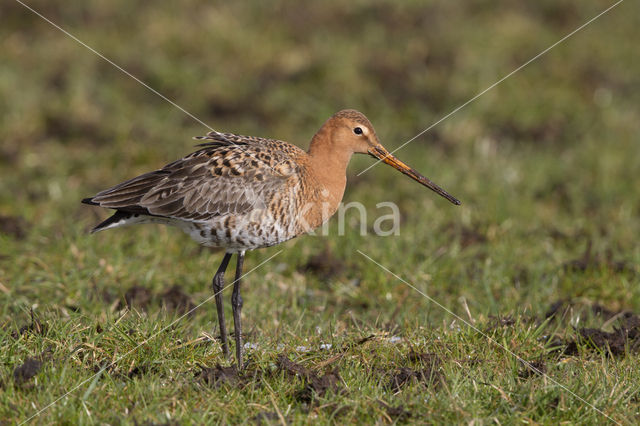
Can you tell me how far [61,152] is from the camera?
31.2 feet

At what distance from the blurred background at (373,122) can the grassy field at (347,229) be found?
0.03m

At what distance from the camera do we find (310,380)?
4.57 m

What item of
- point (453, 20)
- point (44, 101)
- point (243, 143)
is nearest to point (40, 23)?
point (44, 101)

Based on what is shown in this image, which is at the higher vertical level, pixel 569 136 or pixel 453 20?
pixel 453 20

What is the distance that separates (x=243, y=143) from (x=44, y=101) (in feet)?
17.8

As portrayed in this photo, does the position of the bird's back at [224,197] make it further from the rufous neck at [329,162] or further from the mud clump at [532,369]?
the mud clump at [532,369]

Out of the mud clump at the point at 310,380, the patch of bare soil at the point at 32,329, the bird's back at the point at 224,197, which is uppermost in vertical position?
the bird's back at the point at 224,197

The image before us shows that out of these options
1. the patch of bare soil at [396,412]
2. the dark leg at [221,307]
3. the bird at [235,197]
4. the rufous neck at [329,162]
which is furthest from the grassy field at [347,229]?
the rufous neck at [329,162]

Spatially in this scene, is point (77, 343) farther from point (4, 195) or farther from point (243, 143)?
point (4, 195)

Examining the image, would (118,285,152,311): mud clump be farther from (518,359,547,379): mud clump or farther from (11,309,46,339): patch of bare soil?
(518,359,547,379): mud clump

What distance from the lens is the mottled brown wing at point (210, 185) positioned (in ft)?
18.4

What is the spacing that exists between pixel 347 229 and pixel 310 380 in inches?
130

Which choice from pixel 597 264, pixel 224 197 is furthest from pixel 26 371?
pixel 597 264

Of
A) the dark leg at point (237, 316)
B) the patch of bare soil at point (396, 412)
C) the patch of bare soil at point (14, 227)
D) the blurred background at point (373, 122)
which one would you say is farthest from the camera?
the patch of bare soil at point (14, 227)
